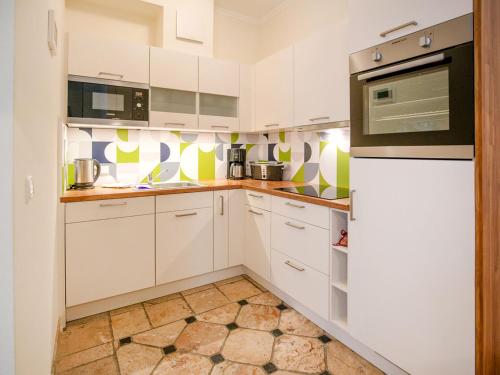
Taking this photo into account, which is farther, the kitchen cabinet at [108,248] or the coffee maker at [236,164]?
the coffee maker at [236,164]

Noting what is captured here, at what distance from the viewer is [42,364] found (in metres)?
1.26

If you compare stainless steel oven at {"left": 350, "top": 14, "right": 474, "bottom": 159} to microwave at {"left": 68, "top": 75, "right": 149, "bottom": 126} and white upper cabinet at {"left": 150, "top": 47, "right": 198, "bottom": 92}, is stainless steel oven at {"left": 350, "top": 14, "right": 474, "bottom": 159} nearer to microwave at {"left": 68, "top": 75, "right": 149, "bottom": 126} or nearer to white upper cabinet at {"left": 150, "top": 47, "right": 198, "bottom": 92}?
white upper cabinet at {"left": 150, "top": 47, "right": 198, "bottom": 92}

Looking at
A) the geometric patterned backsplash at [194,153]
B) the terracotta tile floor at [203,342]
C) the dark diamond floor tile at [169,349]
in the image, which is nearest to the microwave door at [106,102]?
the geometric patterned backsplash at [194,153]

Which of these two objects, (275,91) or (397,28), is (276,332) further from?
(275,91)

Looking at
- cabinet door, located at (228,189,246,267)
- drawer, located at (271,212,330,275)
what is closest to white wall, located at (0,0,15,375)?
drawer, located at (271,212,330,275)

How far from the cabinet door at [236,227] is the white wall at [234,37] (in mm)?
1605

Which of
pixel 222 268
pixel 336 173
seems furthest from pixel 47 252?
pixel 336 173

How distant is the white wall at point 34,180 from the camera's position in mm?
879

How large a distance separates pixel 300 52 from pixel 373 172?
1.33 m

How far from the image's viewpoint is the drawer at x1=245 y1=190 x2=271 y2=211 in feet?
8.15

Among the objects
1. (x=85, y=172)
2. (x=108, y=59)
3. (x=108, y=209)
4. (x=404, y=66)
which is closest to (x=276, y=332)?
(x=108, y=209)

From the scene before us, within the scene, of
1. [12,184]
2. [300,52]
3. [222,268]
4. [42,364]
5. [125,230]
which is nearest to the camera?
[12,184]

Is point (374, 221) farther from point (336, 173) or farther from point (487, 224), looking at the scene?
point (336, 173)

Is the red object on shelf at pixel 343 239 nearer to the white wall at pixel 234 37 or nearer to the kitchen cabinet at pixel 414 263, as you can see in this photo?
the kitchen cabinet at pixel 414 263
